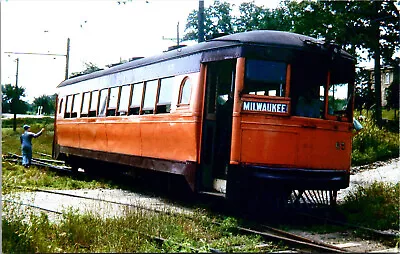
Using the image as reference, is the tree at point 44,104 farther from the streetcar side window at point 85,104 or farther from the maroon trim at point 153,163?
the maroon trim at point 153,163

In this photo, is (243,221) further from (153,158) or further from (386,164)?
(386,164)

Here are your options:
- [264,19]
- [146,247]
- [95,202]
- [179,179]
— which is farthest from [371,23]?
[264,19]

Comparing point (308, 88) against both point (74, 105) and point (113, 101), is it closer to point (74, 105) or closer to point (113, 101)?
point (113, 101)

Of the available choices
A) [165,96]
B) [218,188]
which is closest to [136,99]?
[165,96]

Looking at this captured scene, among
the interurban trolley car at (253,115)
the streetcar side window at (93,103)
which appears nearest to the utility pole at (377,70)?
the interurban trolley car at (253,115)

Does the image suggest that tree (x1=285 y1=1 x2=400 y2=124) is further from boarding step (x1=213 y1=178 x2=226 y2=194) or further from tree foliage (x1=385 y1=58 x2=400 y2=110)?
tree foliage (x1=385 y1=58 x2=400 y2=110)

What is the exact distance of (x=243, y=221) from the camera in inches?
344

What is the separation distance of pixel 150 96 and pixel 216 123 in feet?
8.21

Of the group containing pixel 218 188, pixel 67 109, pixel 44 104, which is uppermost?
pixel 44 104

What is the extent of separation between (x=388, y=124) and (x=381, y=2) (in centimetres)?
1039

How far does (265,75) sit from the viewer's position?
8.91m

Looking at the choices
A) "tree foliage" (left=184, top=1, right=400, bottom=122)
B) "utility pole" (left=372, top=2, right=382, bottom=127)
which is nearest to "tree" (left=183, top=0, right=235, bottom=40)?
"tree foliage" (left=184, top=1, right=400, bottom=122)

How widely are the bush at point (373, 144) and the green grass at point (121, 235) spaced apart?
43.2ft

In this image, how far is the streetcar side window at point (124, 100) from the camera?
12.8m
